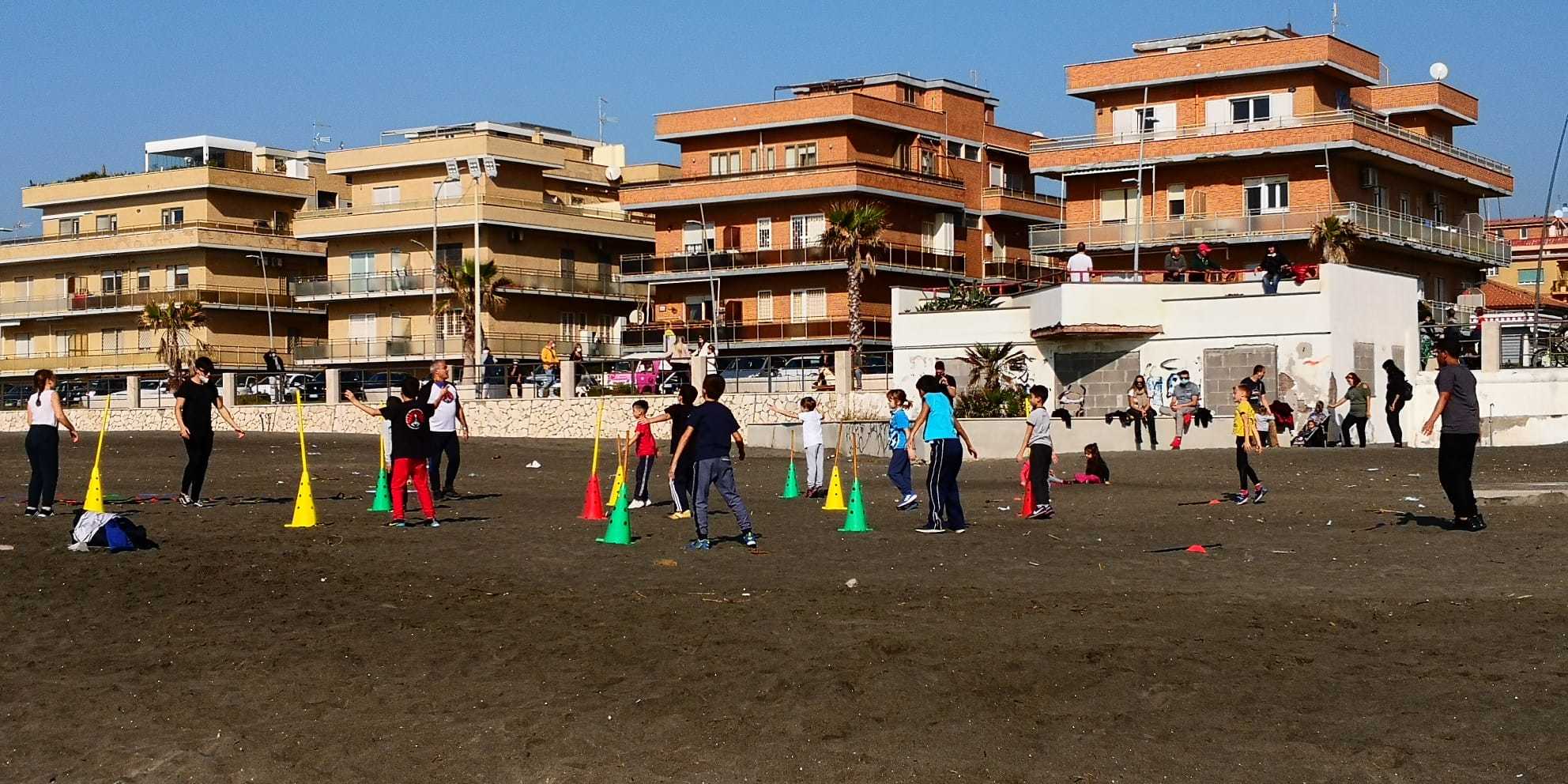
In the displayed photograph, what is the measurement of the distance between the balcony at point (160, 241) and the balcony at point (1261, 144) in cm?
3693

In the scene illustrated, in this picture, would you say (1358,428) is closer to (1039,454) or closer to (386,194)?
(1039,454)

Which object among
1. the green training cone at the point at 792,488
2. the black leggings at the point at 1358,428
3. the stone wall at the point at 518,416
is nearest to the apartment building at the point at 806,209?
the stone wall at the point at 518,416

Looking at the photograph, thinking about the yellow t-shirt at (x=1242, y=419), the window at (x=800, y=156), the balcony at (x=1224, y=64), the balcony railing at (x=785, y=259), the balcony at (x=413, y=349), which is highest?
the balcony at (x=1224, y=64)

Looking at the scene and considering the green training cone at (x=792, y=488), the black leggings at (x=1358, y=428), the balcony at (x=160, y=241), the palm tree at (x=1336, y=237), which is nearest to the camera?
the green training cone at (x=792, y=488)

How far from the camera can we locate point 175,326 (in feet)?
251

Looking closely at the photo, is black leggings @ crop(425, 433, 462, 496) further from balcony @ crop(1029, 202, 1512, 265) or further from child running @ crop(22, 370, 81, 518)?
balcony @ crop(1029, 202, 1512, 265)

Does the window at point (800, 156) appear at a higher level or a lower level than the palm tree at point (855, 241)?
higher

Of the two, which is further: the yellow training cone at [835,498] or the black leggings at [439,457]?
the black leggings at [439,457]

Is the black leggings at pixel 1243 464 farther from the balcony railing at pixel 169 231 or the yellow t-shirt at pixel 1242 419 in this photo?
the balcony railing at pixel 169 231

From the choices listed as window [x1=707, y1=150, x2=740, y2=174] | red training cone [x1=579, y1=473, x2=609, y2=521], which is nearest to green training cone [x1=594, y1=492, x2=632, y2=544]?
red training cone [x1=579, y1=473, x2=609, y2=521]

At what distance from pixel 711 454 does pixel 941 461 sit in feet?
9.50

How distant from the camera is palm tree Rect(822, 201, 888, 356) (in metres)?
60.3

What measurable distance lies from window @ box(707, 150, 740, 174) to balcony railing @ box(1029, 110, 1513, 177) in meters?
11.6

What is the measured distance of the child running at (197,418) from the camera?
20609 millimetres
